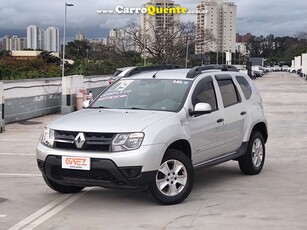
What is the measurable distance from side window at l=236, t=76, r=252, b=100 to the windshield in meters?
1.59

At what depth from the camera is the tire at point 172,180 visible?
625 centimetres

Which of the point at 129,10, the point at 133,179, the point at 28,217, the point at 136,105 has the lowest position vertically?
the point at 28,217

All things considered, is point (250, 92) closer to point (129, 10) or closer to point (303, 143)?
point (303, 143)

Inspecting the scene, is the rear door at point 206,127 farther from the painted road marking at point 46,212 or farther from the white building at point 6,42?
the white building at point 6,42

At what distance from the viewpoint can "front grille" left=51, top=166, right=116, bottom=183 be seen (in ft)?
19.6

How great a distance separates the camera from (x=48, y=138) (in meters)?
6.47

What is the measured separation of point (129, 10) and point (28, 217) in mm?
66217

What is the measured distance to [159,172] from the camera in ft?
20.5

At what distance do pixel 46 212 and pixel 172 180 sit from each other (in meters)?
1.60

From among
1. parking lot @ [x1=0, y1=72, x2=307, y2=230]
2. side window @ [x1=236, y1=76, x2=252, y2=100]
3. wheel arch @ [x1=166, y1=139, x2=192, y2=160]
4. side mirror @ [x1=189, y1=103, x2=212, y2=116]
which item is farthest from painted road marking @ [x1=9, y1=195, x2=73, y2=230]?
side window @ [x1=236, y1=76, x2=252, y2=100]

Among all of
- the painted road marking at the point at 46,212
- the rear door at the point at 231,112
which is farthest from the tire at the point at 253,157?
the painted road marking at the point at 46,212

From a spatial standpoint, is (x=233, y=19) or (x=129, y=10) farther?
(x=233, y=19)

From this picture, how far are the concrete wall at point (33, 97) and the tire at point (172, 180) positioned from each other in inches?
417

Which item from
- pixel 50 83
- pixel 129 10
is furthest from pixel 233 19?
pixel 50 83
